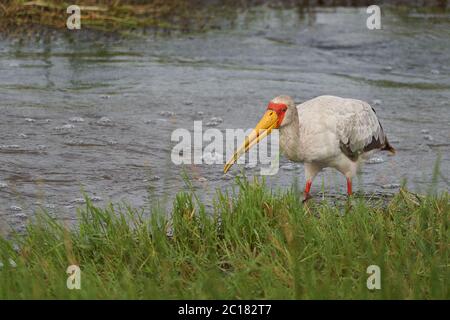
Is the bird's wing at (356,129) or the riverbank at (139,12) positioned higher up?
the riverbank at (139,12)

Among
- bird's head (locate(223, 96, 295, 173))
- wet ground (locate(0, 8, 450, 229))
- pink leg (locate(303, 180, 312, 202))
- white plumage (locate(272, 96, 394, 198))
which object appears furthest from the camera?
wet ground (locate(0, 8, 450, 229))

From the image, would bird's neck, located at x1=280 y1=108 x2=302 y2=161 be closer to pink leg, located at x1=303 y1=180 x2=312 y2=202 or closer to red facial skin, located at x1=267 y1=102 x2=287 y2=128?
red facial skin, located at x1=267 y1=102 x2=287 y2=128

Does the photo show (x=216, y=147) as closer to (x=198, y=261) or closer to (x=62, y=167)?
(x=62, y=167)

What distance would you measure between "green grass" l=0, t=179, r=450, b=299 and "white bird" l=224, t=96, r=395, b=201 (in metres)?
0.71

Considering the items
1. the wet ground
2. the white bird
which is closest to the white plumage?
the white bird

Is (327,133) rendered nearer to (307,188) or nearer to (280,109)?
(280,109)

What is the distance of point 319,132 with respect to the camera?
20.8ft

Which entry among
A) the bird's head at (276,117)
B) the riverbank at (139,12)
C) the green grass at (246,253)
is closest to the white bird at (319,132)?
the bird's head at (276,117)

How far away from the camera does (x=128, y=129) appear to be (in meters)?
8.51

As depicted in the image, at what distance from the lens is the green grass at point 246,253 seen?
13.8 ft

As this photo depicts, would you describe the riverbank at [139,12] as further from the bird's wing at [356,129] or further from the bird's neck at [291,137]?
the bird's neck at [291,137]

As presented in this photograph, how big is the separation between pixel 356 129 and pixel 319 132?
392 millimetres

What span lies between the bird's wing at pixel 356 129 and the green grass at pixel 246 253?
Answer: 0.85 metres

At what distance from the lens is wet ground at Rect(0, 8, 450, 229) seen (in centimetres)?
704
